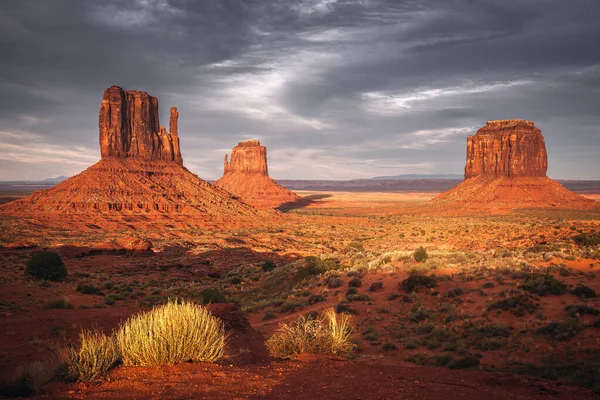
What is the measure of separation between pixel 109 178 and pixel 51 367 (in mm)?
69077

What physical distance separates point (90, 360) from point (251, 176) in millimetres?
151116

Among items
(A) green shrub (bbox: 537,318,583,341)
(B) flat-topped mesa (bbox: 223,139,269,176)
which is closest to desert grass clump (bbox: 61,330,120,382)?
(A) green shrub (bbox: 537,318,583,341)

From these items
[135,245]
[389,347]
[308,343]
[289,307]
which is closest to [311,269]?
[289,307]

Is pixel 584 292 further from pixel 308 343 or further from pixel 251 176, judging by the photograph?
pixel 251 176

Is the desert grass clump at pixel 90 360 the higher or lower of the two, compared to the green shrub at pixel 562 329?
higher

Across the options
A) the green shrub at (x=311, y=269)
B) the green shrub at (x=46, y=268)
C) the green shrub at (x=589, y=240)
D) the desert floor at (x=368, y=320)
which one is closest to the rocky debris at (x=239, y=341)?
the desert floor at (x=368, y=320)

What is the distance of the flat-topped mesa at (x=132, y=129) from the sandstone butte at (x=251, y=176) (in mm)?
61496

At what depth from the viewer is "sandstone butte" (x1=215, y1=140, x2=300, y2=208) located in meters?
147

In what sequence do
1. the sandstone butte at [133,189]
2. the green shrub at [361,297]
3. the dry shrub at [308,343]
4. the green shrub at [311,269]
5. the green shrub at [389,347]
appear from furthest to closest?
the sandstone butte at [133,189] → the green shrub at [311,269] → the green shrub at [361,297] → the green shrub at [389,347] → the dry shrub at [308,343]

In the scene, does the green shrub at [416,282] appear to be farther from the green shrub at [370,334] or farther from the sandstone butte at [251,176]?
the sandstone butte at [251,176]

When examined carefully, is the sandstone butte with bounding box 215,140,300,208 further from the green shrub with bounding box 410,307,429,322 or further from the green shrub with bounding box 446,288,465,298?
the green shrub with bounding box 410,307,429,322

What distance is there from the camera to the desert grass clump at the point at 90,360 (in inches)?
251

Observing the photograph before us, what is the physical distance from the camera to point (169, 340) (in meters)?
7.05

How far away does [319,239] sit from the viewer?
5638 cm
